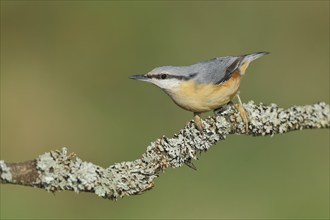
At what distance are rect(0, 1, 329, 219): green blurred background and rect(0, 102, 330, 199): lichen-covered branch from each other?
1.02 meters

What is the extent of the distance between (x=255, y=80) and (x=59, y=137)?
3.07 feet

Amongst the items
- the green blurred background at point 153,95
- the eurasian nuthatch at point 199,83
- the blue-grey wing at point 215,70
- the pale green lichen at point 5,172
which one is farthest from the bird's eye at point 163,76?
the green blurred background at point 153,95

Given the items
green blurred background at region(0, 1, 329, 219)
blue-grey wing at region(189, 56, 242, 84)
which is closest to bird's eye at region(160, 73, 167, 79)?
blue-grey wing at region(189, 56, 242, 84)

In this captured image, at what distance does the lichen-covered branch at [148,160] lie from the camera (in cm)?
115

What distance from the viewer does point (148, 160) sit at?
136 cm

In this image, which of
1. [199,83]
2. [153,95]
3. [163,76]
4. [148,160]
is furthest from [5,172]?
[153,95]

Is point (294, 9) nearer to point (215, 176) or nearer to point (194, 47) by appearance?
point (194, 47)

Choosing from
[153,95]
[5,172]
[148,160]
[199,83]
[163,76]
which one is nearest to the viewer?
[5,172]

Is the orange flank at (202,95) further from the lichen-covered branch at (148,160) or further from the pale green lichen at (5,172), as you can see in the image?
the pale green lichen at (5,172)

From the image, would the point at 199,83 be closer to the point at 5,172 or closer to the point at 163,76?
the point at 163,76

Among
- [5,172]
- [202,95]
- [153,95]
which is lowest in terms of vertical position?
[5,172]

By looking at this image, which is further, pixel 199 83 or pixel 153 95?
pixel 153 95

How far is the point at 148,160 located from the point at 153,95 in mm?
1847

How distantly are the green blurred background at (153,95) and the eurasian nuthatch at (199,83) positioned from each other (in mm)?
843
